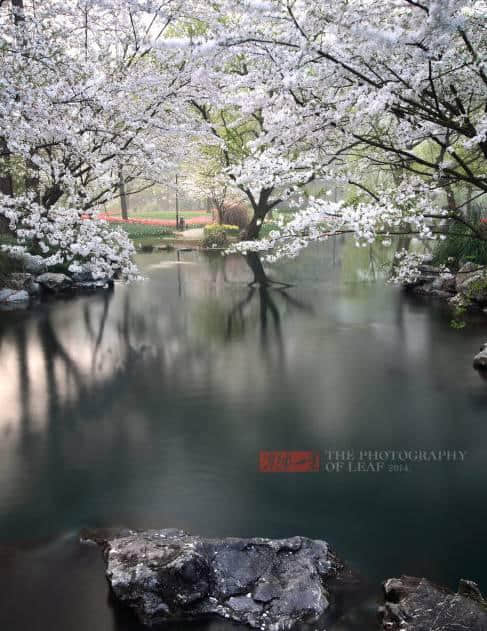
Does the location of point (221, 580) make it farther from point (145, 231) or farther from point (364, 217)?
point (145, 231)

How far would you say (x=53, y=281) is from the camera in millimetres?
15875

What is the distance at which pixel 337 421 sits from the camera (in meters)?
7.42

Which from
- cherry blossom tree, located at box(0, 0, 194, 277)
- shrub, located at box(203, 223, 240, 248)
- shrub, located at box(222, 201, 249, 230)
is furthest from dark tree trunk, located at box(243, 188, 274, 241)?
cherry blossom tree, located at box(0, 0, 194, 277)

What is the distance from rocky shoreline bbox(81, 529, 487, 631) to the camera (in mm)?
3723

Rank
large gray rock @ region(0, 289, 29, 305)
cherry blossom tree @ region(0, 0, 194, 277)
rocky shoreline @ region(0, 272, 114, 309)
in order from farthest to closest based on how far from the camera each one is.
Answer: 1. rocky shoreline @ region(0, 272, 114, 309)
2. large gray rock @ region(0, 289, 29, 305)
3. cherry blossom tree @ region(0, 0, 194, 277)

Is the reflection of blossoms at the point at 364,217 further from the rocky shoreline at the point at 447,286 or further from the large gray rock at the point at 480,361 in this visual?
the rocky shoreline at the point at 447,286

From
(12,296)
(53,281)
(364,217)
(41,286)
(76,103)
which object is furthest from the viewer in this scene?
(53,281)

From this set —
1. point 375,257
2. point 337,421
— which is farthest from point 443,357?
point 375,257

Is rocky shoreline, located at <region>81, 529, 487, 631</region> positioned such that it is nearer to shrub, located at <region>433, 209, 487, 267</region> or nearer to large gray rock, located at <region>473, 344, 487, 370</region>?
large gray rock, located at <region>473, 344, 487, 370</region>

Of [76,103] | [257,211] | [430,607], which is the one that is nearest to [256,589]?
[430,607]

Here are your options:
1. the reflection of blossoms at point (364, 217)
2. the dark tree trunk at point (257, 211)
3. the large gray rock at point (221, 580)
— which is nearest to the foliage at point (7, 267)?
the reflection of blossoms at point (364, 217)

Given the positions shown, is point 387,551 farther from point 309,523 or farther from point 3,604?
point 3,604

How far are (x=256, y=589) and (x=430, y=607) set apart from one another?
124 cm

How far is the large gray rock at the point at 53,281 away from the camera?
15773 mm
